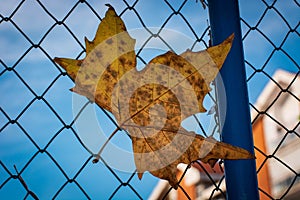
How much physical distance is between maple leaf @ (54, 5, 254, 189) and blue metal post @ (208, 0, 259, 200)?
0.13m

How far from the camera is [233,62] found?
102cm

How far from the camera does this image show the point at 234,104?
39.1 inches

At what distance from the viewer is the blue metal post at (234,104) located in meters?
0.96

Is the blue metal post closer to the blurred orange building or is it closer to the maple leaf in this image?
the maple leaf

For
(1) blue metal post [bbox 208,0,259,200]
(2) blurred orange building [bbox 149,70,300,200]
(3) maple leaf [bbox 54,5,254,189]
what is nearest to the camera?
(3) maple leaf [bbox 54,5,254,189]

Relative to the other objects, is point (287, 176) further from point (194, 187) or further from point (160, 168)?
point (160, 168)

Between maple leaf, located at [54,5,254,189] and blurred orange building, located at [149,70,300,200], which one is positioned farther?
blurred orange building, located at [149,70,300,200]

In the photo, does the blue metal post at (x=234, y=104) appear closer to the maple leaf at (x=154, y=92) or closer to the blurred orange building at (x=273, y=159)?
the maple leaf at (x=154, y=92)

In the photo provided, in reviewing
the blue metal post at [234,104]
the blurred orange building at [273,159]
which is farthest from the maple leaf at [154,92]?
the blurred orange building at [273,159]

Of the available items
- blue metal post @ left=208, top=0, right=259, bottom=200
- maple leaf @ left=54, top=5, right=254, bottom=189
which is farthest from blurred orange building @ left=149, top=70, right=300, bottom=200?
maple leaf @ left=54, top=5, right=254, bottom=189

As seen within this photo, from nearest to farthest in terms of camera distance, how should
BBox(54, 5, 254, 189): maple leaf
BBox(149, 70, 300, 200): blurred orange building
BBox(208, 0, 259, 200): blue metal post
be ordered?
BBox(54, 5, 254, 189): maple leaf < BBox(208, 0, 259, 200): blue metal post < BBox(149, 70, 300, 200): blurred orange building

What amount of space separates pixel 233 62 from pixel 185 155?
29 cm

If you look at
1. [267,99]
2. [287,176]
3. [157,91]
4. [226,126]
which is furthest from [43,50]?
→ [287,176]

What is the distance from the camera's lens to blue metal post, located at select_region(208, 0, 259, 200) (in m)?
0.96
